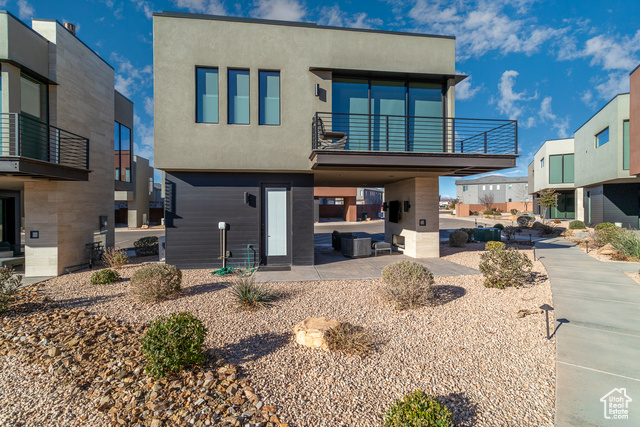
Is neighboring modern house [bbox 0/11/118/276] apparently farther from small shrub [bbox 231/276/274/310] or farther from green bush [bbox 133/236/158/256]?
small shrub [bbox 231/276/274/310]

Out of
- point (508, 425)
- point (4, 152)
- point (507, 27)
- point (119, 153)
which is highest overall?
point (507, 27)

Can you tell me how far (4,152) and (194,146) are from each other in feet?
17.2

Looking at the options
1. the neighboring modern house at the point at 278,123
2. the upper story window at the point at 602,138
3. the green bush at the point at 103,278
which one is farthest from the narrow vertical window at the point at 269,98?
the upper story window at the point at 602,138

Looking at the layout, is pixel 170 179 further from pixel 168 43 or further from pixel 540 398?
pixel 540 398

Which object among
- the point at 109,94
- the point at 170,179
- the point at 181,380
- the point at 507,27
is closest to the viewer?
the point at 181,380

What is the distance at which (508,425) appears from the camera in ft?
9.24

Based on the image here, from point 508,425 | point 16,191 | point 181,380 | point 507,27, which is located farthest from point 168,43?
point 507,27

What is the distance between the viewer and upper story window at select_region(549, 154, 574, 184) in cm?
2656

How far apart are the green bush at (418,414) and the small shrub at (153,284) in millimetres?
5499

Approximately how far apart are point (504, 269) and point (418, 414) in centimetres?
590

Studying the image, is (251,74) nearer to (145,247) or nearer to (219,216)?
(219,216)

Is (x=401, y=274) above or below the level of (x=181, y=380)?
above

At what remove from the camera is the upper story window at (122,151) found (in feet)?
45.0

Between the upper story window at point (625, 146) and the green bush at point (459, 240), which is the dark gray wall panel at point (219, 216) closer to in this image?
the green bush at point (459, 240)
